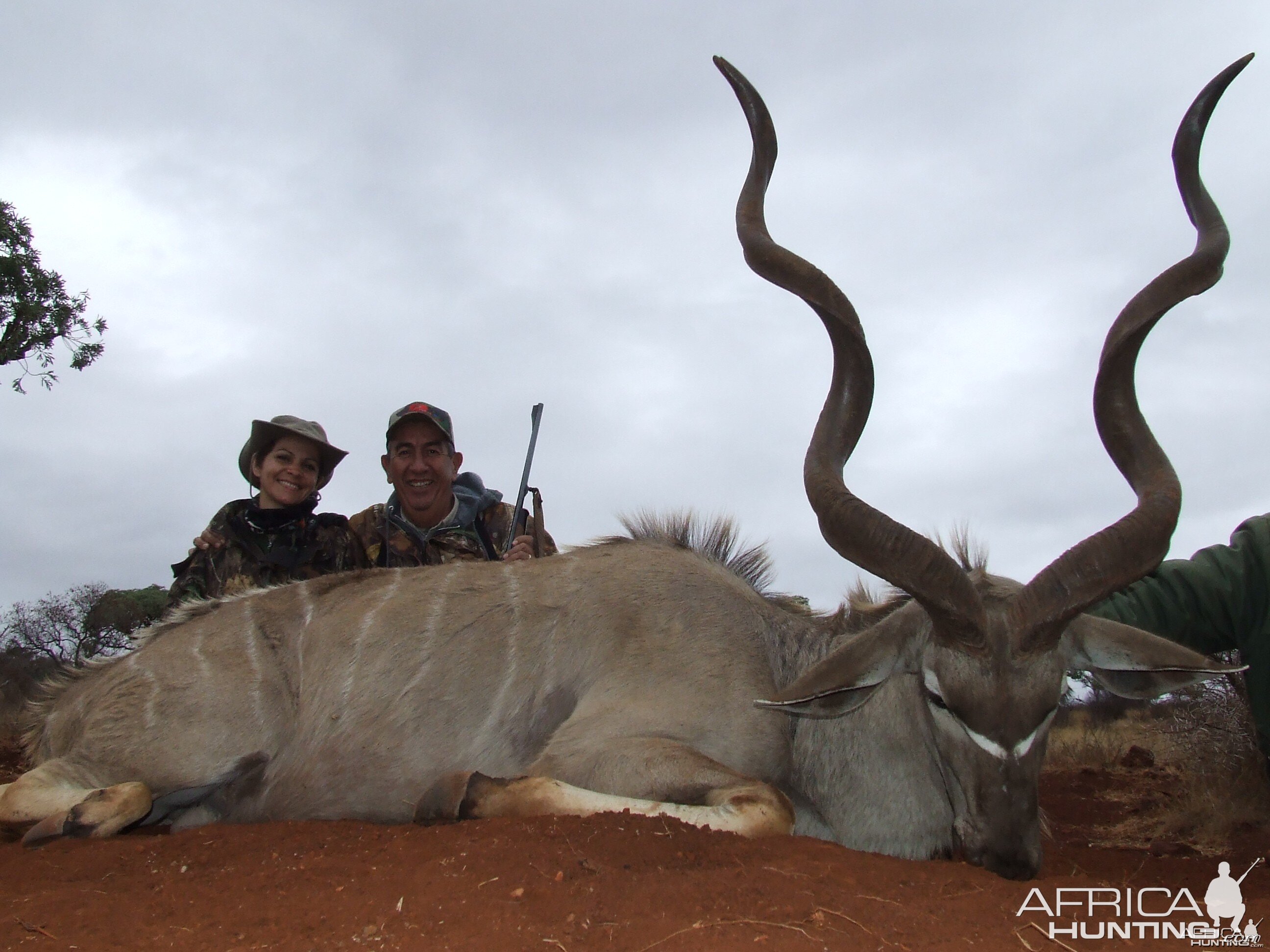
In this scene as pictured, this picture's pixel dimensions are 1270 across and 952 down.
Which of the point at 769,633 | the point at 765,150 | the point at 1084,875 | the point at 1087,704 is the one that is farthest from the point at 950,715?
the point at 1087,704

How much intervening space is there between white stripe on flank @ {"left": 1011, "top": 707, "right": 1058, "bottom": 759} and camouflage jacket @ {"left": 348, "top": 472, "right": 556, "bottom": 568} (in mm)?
3479

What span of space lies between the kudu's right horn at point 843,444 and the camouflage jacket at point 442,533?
284 cm

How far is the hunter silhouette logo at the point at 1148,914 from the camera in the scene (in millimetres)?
1971

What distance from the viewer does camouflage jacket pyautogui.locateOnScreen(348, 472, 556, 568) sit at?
18.5ft

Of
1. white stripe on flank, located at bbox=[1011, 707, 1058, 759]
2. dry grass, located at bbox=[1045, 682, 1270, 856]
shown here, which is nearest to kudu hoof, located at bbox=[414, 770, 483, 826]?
white stripe on flank, located at bbox=[1011, 707, 1058, 759]

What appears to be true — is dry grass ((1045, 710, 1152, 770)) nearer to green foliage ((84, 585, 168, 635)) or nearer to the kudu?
the kudu

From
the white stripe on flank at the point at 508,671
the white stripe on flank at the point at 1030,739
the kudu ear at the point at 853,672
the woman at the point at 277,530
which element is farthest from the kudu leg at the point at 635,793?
the woman at the point at 277,530

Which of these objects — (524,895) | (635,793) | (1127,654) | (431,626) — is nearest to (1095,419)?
A: (1127,654)

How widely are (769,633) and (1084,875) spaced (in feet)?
4.00

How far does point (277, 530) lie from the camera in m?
5.26

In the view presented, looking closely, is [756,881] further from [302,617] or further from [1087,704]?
[1087,704]

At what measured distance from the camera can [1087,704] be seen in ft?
42.2

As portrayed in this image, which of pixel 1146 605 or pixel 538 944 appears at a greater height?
pixel 1146 605

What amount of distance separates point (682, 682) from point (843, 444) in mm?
898
